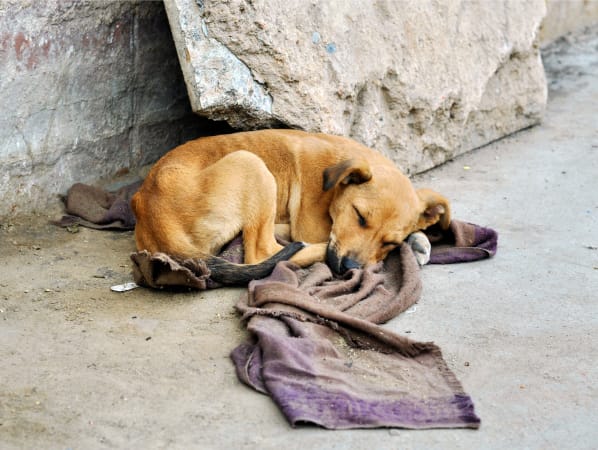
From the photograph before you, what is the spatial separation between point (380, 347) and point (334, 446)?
3.58 ft

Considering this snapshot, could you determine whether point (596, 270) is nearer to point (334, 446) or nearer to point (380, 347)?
point (380, 347)

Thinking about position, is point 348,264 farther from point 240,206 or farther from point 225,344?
point 225,344

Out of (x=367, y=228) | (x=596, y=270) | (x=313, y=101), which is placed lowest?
(x=596, y=270)

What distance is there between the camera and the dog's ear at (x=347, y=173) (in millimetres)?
6301

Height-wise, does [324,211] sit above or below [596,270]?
above

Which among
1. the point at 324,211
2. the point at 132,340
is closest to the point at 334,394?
the point at 132,340

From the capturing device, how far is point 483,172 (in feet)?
28.8

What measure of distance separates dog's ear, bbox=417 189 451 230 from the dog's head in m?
0.09

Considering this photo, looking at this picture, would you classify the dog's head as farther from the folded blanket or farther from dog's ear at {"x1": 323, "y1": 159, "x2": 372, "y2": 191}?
the folded blanket

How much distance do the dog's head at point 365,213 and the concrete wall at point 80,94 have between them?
2.01 meters

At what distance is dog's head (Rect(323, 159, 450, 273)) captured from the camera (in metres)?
6.32

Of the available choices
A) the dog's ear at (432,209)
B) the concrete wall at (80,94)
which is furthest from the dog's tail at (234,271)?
the concrete wall at (80,94)

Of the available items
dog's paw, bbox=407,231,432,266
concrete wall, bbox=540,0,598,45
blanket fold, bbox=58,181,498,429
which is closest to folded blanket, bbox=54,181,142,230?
blanket fold, bbox=58,181,498,429

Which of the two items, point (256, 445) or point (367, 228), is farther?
point (367, 228)
